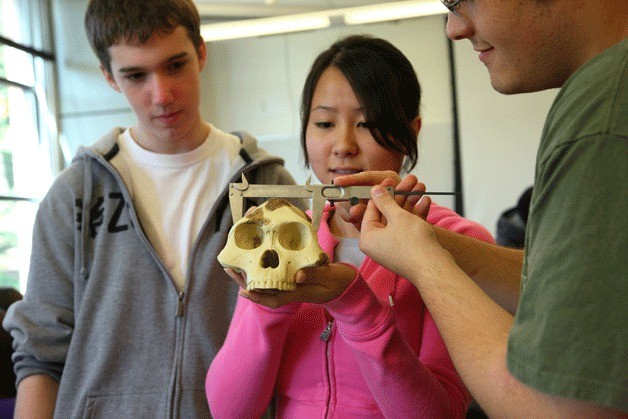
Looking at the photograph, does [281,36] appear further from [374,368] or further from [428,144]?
[374,368]

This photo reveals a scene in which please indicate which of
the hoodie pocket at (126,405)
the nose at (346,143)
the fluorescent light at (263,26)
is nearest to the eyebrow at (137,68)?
the nose at (346,143)

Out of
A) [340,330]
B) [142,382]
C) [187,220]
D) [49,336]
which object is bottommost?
[142,382]

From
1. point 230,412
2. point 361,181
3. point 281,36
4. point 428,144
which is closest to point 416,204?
point 361,181

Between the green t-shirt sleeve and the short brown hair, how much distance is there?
148 cm

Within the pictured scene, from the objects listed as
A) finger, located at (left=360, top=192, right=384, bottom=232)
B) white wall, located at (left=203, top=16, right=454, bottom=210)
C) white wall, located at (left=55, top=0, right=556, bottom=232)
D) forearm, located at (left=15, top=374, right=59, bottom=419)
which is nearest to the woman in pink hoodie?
finger, located at (left=360, top=192, right=384, bottom=232)

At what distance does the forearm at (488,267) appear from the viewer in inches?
58.1

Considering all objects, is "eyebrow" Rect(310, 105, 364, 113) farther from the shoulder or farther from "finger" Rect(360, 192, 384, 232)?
"finger" Rect(360, 192, 384, 232)

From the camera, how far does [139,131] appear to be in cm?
219

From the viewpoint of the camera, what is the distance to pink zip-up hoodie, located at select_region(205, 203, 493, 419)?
52.7 inches

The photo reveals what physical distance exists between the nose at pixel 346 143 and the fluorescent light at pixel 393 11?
578 centimetres

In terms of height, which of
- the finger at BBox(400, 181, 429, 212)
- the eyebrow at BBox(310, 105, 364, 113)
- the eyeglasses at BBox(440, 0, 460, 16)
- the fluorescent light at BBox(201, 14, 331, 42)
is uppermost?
the fluorescent light at BBox(201, 14, 331, 42)

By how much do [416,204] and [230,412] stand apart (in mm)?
604

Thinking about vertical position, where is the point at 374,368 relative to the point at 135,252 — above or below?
below

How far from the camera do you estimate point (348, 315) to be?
1345 millimetres
